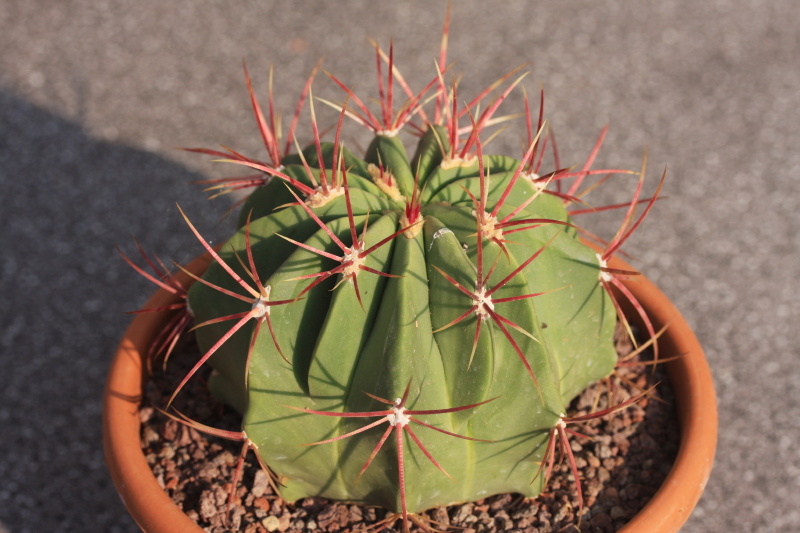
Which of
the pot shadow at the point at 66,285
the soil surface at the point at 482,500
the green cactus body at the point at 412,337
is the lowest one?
the pot shadow at the point at 66,285

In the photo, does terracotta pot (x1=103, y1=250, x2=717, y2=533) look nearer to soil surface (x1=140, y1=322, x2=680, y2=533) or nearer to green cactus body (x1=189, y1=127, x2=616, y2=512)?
soil surface (x1=140, y1=322, x2=680, y2=533)

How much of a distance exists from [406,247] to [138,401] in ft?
2.32

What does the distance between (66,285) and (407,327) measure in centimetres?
168

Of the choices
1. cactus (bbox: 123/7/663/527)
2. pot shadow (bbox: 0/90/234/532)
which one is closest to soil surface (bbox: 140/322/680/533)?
cactus (bbox: 123/7/663/527)

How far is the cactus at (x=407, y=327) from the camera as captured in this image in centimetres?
99

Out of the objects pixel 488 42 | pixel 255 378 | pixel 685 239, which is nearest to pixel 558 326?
pixel 255 378

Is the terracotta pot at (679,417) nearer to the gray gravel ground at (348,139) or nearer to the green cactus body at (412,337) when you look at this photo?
the green cactus body at (412,337)

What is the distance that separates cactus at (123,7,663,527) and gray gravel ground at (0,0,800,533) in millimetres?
770

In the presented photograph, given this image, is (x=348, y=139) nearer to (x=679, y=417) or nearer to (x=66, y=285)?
(x=66, y=285)

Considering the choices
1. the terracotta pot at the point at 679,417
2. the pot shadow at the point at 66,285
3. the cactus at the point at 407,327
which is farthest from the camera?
the pot shadow at the point at 66,285

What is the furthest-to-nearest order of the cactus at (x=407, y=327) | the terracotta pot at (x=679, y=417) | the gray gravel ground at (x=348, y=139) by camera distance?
the gray gravel ground at (x=348, y=139), the terracotta pot at (x=679, y=417), the cactus at (x=407, y=327)

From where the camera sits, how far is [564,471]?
4.36 ft

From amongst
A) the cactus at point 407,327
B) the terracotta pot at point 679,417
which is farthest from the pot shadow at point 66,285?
the cactus at point 407,327

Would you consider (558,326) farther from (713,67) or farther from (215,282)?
(713,67)
